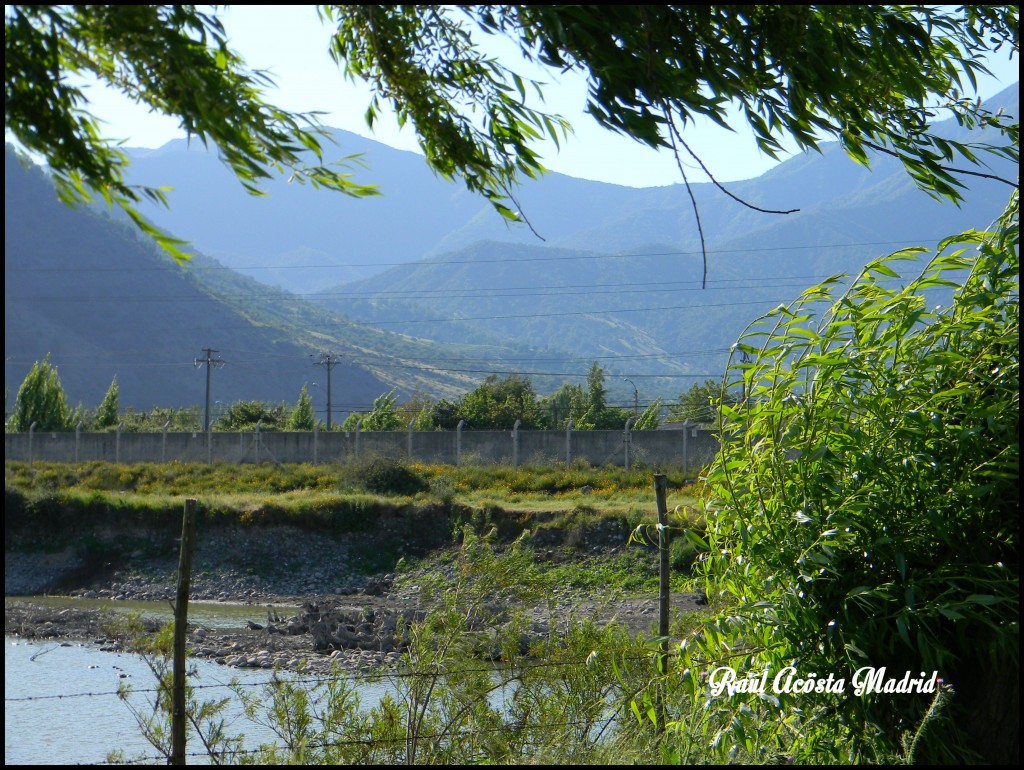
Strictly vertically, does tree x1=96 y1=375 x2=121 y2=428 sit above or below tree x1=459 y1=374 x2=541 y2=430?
below

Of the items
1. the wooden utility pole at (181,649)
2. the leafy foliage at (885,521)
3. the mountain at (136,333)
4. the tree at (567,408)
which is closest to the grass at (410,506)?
the tree at (567,408)

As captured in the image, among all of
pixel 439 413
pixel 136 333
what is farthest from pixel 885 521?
pixel 136 333

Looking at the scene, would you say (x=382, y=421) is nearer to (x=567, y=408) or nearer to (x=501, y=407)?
(x=501, y=407)

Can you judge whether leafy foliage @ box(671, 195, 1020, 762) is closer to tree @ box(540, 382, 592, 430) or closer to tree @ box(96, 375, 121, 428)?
tree @ box(540, 382, 592, 430)

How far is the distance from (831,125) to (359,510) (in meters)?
23.9

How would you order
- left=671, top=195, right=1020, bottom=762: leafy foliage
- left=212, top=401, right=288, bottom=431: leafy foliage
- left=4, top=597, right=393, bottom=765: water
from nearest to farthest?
left=671, top=195, right=1020, bottom=762: leafy foliage < left=4, top=597, right=393, bottom=765: water < left=212, top=401, right=288, bottom=431: leafy foliage

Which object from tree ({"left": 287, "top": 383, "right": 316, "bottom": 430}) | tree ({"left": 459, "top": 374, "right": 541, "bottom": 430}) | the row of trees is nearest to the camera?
tree ({"left": 459, "top": 374, "right": 541, "bottom": 430})

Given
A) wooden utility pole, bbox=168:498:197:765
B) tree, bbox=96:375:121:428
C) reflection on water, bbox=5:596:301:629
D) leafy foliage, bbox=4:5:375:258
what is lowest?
reflection on water, bbox=5:596:301:629

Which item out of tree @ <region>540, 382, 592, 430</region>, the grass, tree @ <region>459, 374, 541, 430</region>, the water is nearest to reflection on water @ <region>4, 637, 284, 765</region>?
the water

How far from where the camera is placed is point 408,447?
3462 centimetres

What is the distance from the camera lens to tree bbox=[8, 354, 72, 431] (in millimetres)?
51312

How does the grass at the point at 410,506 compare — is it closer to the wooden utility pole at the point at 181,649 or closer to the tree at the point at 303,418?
the tree at the point at 303,418

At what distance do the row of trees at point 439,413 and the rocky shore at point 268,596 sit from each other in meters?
12.8

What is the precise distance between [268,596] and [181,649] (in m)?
20.2
